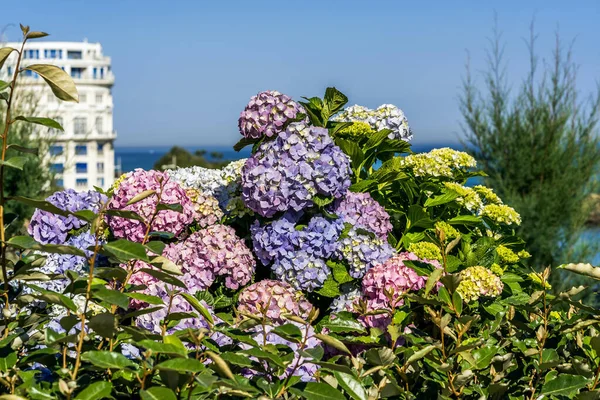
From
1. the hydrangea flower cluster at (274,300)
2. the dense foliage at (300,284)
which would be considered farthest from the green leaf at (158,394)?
the hydrangea flower cluster at (274,300)

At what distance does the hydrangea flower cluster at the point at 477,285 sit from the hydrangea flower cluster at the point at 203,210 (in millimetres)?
973

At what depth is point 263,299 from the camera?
220cm

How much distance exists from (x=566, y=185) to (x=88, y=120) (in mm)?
72977

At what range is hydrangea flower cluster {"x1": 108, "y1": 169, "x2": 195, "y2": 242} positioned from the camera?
8.10 ft

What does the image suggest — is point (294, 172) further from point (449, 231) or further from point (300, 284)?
point (449, 231)

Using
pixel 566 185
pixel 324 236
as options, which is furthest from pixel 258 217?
pixel 566 185

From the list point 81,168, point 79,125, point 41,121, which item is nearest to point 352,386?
point 41,121

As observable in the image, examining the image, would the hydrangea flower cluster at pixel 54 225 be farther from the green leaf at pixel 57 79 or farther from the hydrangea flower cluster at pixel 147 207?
the green leaf at pixel 57 79

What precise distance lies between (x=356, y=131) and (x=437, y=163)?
37cm

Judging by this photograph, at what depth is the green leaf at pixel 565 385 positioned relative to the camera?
57.2 inches

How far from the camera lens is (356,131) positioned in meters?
2.75

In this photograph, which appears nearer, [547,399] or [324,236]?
[547,399]

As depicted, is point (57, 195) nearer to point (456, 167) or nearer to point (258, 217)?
point (258, 217)

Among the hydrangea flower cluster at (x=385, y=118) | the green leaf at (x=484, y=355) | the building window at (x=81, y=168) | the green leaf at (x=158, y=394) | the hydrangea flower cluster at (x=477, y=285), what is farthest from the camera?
the building window at (x=81, y=168)
